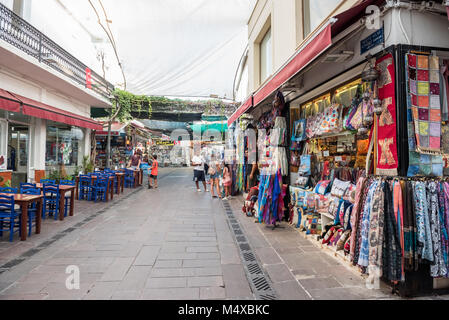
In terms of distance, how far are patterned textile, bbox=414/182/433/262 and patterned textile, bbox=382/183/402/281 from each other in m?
0.20

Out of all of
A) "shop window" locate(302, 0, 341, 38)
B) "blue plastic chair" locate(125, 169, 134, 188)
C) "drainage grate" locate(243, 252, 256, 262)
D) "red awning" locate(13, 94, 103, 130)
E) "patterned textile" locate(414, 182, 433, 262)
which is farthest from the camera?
"blue plastic chair" locate(125, 169, 134, 188)

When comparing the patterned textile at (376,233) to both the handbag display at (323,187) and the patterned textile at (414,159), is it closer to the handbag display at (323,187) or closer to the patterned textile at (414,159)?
the patterned textile at (414,159)

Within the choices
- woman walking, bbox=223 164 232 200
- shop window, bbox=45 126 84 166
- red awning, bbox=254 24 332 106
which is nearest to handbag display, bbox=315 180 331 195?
red awning, bbox=254 24 332 106

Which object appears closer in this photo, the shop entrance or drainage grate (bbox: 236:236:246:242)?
drainage grate (bbox: 236:236:246:242)

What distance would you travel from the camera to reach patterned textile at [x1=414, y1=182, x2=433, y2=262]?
8.00 feet

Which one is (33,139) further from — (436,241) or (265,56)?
(436,241)

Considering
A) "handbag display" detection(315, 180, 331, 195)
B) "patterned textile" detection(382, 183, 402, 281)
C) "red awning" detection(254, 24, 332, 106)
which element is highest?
"red awning" detection(254, 24, 332, 106)

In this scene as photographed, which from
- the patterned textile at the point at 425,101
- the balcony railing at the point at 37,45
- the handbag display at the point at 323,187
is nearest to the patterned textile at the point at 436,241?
the patterned textile at the point at 425,101

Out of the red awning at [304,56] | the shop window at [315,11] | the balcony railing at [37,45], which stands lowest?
the red awning at [304,56]

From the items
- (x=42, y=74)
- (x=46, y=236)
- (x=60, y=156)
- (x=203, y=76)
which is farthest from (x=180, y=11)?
(x=60, y=156)

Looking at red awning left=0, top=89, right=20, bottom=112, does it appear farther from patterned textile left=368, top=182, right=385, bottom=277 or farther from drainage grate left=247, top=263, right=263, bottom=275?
patterned textile left=368, top=182, right=385, bottom=277

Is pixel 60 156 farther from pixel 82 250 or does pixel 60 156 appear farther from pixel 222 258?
pixel 222 258

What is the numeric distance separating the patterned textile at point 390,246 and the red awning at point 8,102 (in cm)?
807

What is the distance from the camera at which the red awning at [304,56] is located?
2.65 m
